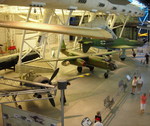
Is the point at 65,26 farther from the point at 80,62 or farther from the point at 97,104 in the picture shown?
the point at 80,62

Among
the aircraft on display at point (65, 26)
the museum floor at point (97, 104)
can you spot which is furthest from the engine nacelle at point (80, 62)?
the aircraft on display at point (65, 26)

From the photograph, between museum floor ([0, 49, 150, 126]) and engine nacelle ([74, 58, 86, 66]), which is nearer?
museum floor ([0, 49, 150, 126])

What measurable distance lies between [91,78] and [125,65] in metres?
5.27

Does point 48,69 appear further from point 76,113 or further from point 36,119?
point 36,119

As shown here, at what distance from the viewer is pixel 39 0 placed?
31.0ft

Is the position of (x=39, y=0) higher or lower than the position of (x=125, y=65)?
higher

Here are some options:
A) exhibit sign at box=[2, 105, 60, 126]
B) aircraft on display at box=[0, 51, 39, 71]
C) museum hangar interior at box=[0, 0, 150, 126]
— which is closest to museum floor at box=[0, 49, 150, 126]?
museum hangar interior at box=[0, 0, 150, 126]

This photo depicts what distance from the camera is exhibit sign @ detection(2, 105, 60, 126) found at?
17.5ft

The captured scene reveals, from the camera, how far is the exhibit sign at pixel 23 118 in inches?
211

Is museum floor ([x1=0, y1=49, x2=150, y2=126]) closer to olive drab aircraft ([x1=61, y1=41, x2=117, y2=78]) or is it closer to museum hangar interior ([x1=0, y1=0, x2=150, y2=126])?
museum hangar interior ([x1=0, y1=0, x2=150, y2=126])

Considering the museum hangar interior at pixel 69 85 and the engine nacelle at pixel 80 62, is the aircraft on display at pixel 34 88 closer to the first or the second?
the museum hangar interior at pixel 69 85

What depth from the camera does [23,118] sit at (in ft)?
18.8

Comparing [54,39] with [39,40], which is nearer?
[39,40]

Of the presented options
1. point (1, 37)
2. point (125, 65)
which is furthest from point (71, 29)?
point (1, 37)
